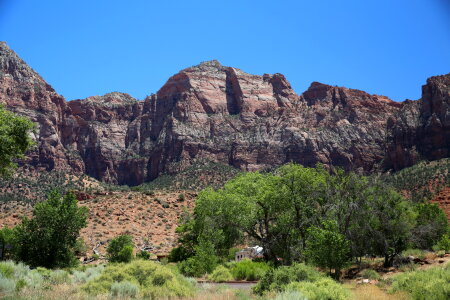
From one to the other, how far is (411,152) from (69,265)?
110 meters

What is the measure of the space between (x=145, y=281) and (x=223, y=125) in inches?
5707

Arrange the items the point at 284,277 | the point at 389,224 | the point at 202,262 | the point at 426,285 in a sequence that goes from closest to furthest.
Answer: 1. the point at 426,285
2. the point at 284,277
3. the point at 389,224
4. the point at 202,262

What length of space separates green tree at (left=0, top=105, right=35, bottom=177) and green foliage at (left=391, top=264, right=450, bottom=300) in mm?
17109

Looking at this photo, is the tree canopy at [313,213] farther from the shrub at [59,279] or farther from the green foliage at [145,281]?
the shrub at [59,279]

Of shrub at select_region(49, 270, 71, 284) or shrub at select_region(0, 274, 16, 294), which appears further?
shrub at select_region(49, 270, 71, 284)

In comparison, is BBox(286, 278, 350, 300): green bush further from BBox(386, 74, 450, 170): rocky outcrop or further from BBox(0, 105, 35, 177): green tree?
BBox(386, 74, 450, 170): rocky outcrop

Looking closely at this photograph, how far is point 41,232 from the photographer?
29.7 meters

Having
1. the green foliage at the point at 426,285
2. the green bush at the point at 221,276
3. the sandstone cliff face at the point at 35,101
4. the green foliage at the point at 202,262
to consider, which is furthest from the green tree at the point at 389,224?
the sandstone cliff face at the point at 35,101

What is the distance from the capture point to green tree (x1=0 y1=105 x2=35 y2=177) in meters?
17.6

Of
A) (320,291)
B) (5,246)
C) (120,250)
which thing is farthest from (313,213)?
(5,246)

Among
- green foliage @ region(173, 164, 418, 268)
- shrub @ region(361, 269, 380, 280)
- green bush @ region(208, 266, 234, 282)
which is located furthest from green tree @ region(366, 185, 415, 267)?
green bush @ region(208, 266, 234, 282)

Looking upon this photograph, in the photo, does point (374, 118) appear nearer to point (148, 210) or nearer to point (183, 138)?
point (183, 138)

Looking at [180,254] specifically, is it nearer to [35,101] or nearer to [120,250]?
[120,250]

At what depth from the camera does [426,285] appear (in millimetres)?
13867
